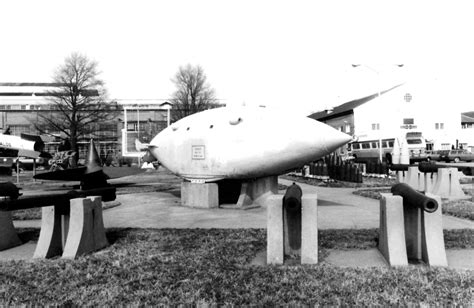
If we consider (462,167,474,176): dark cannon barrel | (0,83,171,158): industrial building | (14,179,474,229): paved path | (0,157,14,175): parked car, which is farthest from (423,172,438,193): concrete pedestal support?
(0,83,171,158): industrial building

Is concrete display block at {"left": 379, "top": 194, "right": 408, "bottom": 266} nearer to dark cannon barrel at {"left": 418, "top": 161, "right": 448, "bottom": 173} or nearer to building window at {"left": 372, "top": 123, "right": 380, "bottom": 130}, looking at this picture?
dark cannon barrel at {"left": 418, "top": 161, "right": 448, "bottom": 173}

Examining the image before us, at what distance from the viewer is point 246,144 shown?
891 centimetres

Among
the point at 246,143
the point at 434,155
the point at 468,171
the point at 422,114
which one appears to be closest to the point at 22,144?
the point at 246,143

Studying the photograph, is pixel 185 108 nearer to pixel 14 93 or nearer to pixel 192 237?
pixel 192 237

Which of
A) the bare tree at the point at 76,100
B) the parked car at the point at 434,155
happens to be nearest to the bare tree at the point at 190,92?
the bare tree at the point at 76,100

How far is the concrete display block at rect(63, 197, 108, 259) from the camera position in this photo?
5.23 metres

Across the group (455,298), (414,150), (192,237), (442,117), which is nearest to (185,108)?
(414,150)

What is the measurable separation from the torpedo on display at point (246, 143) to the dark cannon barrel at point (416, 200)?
11.1ft

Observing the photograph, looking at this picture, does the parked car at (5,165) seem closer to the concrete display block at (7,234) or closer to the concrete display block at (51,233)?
the concrete display block at (7,234)

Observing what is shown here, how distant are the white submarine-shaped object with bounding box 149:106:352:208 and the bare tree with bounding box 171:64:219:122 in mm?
32177

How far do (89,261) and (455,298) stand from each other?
394 cm

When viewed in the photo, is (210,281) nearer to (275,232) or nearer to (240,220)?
(275,232)

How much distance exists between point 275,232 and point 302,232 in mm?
316

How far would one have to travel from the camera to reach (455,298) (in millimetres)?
3570
